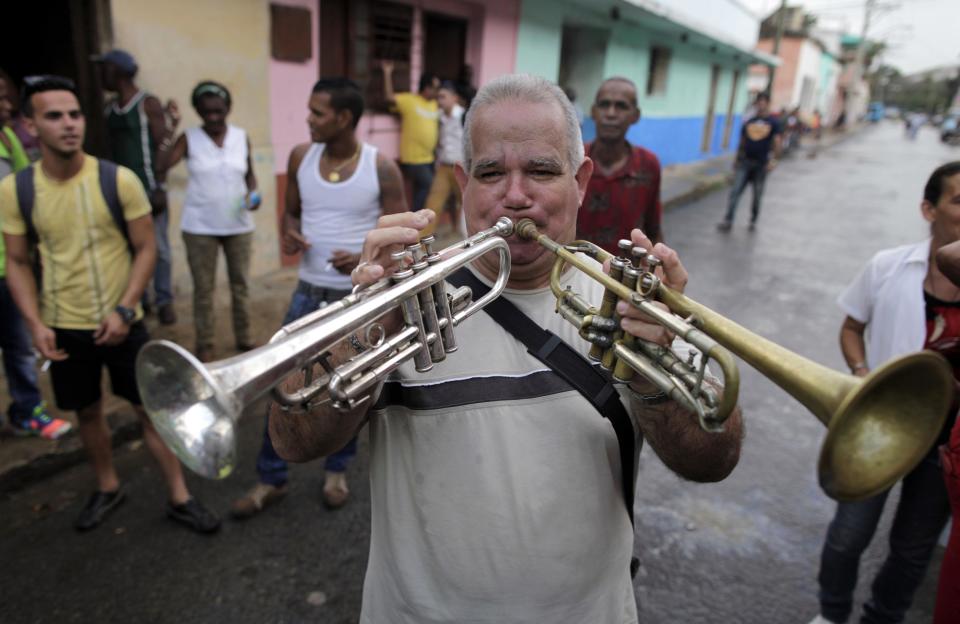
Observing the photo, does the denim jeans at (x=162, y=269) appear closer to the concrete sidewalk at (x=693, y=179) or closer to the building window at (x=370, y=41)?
the building window at (x=370, y=41)

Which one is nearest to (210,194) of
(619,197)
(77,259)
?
(77,259)

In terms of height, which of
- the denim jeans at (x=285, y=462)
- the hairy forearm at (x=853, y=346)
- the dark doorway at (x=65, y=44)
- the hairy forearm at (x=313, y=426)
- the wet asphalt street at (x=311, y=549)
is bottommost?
the wet asphalt street at (x=311, y=549)

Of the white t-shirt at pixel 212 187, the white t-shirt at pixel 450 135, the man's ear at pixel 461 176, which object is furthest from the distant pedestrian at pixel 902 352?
the white t-shirt at pixel 450 135

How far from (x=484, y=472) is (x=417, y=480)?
0.16 meters

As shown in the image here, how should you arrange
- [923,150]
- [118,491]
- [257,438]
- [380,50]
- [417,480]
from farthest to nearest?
[923,150], [380,50], [257,438], [118,491], [417,480]

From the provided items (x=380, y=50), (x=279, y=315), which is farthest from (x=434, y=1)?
(x=279, y=315)

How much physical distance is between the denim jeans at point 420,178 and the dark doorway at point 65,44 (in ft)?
11.1

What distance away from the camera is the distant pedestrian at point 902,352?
2.38 meters

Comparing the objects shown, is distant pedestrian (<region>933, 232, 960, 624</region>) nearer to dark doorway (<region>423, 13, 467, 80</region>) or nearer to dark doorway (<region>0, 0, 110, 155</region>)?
dark doorway (<region>0, 0, 110, 155</region>)

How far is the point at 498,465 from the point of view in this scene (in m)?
1.43

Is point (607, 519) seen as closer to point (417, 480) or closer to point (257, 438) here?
point (417, 480)

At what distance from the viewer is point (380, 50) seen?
24.1 ft

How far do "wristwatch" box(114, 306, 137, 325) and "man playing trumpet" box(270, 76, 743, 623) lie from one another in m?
1.74

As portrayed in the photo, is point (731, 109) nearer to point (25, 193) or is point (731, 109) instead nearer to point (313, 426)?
point (25, 193)
